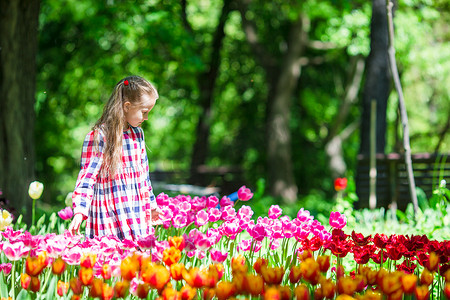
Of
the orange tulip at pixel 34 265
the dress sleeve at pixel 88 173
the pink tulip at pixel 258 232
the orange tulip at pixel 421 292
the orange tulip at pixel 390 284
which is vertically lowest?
the orange tulip at pixel 421 292

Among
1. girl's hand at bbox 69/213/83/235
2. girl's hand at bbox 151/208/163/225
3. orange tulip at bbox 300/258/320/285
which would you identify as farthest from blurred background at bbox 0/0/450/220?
orange tulip at bbox 300/258/320/285

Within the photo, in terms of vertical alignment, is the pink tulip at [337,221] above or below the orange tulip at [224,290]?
above

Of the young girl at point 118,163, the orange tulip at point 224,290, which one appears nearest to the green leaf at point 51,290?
the orange tulip at point 224,290

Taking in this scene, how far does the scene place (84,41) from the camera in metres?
10.8

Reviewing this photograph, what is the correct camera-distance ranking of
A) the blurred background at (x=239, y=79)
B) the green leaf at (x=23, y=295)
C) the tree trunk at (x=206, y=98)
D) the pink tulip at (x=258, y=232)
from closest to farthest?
the green leaf at (x=23, y=295) → the pink tulip at (x=258, y=232) → the blurred background at (x=239, y=79) → the tree trunk at (x=206, y=98)

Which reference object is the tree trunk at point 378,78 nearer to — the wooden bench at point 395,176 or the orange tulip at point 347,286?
A: the wooden bench at point 395,176

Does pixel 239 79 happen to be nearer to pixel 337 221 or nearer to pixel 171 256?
pixel 337 221

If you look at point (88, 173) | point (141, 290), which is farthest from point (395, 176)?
point (141, 290)

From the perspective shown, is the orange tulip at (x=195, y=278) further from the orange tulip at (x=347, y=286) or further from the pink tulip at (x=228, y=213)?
the pink tulip at (x=228, y=213)

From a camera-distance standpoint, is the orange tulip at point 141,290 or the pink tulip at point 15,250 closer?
the orange tulip at point 141,290

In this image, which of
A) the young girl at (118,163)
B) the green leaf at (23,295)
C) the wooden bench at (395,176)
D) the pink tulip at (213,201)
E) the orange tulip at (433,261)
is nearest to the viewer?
the green leaf at (23,295)

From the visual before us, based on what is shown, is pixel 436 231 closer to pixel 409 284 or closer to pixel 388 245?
pixel 388 245

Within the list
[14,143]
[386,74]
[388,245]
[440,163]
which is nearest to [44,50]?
Answer: [14,143]

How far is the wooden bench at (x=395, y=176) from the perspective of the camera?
6.45m
